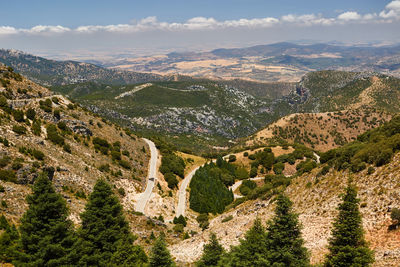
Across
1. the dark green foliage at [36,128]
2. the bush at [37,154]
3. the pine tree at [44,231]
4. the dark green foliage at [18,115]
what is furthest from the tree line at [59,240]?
the dark green foliage at [18,115]

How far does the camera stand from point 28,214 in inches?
888

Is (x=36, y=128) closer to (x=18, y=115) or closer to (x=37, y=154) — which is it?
(x=18, y=115)

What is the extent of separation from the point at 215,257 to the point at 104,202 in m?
13.8

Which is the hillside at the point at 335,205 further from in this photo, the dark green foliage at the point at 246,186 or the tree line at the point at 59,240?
the dark green foliage at the point at 246,186

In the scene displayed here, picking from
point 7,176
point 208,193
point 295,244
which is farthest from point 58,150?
point 295,244

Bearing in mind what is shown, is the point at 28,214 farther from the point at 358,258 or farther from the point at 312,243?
the point at 312,243

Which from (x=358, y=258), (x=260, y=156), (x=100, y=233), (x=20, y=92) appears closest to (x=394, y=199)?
(x=358, y=258)

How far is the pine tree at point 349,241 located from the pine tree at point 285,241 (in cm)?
236

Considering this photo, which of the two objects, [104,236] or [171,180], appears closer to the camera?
[104,236]

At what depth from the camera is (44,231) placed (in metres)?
22.5

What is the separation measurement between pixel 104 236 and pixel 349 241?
23167 mm

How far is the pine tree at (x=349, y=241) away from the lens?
18.4 m

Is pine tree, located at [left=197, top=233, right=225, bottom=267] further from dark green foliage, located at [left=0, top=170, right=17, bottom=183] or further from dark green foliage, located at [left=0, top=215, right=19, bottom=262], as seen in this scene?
dark green foliage, located at [left=0, top=170, right=17, bottom=183]

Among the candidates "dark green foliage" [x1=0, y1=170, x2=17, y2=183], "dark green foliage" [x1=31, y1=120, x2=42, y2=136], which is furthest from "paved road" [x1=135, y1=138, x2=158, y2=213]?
"dark green foliage" [x1=31, y1=120, x2=42, y2=136]
